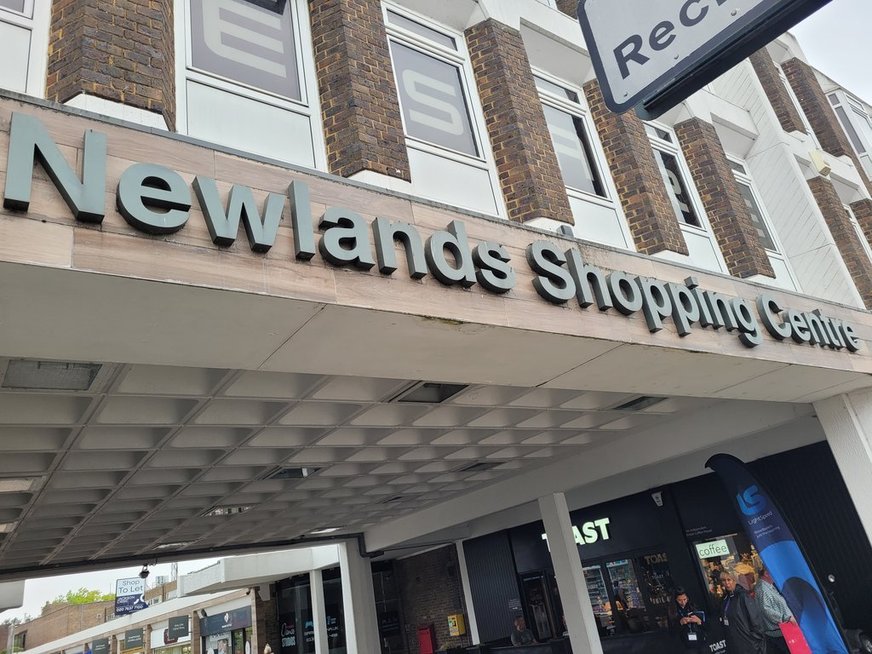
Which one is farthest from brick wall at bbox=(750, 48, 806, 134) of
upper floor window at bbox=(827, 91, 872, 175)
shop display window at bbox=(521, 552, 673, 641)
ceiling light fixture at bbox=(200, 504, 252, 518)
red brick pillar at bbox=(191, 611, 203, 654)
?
red brick pillar at bbox=(191, 611, 203, 654)

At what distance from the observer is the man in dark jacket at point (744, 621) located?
31.6 feet

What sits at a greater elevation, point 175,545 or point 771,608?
point 175,545

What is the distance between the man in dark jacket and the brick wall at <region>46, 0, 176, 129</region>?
10076mm

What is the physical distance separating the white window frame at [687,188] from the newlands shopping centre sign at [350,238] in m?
2.00

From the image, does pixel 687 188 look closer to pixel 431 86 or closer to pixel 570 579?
pixel 431 86

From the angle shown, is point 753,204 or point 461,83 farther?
point 753,204

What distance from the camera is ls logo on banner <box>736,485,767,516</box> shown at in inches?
316

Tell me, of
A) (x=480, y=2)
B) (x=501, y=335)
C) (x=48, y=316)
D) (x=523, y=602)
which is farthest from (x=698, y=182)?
(x=523, y=602)

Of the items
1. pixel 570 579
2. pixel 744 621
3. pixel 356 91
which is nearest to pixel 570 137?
pixel 356 91

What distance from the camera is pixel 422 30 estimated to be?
6.51 metres

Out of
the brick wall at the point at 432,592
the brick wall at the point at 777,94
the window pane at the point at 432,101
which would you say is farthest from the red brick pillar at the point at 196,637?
the brick wall at the point at 777,94

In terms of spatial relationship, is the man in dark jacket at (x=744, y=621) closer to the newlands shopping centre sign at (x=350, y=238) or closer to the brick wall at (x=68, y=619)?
the newlands shopping centre sign at (x=350, y=238)

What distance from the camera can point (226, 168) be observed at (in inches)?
141

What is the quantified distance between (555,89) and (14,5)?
18.0 ft
